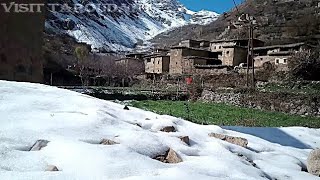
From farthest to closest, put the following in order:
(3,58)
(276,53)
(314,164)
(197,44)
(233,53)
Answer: (197,44)
(233,53)
(276,53)
(3,58)
(314,164)

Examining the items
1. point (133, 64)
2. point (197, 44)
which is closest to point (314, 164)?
point (133, 64)

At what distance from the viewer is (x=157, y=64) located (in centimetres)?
6016

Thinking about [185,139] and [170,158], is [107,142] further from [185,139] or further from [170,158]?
[185,139]

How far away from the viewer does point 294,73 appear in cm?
3275

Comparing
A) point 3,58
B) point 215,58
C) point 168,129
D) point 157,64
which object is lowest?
point 168,129

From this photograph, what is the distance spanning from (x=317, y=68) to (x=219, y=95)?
1168 centimetres

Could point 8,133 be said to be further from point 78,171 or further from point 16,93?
point 16,93

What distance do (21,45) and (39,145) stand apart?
4.76 metres

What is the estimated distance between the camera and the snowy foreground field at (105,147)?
3.72m

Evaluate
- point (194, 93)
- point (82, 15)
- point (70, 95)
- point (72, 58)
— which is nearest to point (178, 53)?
point (72, 58)

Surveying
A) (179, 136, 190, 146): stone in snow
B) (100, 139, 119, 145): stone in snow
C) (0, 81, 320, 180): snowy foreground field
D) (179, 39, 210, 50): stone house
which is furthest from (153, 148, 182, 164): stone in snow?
(179, 39, 210, 50): stone house

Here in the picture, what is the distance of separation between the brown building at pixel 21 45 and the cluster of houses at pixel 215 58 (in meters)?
34.8

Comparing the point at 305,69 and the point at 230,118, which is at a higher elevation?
the point at 305,69

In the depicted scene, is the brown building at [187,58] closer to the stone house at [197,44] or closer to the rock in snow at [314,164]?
the stone house at [197,44]
